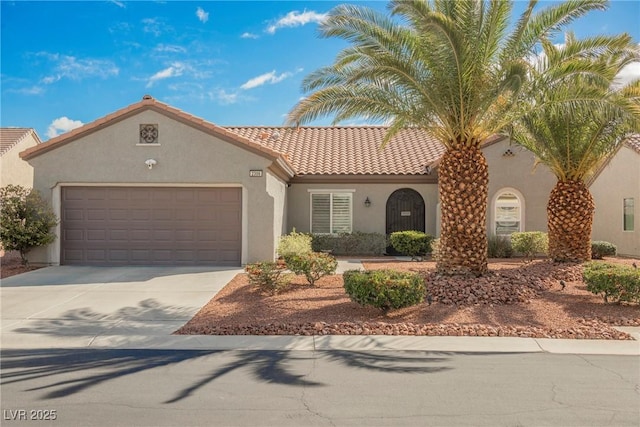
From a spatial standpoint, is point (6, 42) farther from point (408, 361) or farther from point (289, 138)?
point (408, 361)

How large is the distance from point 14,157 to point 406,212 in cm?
2141

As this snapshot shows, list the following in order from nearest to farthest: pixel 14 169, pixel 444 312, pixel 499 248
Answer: pixel 444 312 → pixel 499 248 → pixel 14 169

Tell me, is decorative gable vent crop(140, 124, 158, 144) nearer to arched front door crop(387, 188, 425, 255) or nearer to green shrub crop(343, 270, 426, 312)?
green shrub crop(343, 270, 426, 312)

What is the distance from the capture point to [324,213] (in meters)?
18.0

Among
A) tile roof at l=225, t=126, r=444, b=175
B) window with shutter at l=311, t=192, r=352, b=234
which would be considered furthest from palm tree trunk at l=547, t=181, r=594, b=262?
window with shutter at l=311, t=192, r=352, b=234

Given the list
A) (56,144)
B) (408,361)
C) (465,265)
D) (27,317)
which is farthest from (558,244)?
(56,144)

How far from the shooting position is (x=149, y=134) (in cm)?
1362

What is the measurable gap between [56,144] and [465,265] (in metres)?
12.3

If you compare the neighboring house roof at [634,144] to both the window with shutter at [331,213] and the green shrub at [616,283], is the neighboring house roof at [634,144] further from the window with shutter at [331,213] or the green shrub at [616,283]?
the window with shutter at [331,213]

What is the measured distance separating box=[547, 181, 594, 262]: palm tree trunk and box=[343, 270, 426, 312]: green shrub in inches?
254

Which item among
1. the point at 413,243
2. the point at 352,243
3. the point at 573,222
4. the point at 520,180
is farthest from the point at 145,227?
the point at 520,180

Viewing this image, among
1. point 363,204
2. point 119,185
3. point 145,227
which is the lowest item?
point 145,227

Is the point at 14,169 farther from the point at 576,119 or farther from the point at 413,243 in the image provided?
the point at 576,119

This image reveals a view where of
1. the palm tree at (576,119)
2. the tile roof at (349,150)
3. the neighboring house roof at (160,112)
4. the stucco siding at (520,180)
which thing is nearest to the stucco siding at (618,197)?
the stucco siding at (520,180)
